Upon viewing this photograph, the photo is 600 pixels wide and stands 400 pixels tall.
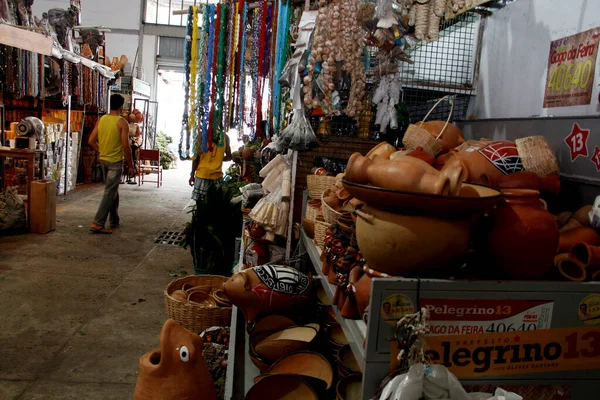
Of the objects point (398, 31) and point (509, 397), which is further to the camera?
point (398, 31)

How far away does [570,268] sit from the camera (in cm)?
138

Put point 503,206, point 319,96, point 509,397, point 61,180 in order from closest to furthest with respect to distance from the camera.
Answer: point 509,397, point 503,206, point 319,96, point 61,180

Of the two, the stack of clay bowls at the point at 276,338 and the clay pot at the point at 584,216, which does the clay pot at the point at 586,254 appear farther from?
the stack of clay bowls at the point at 276,338

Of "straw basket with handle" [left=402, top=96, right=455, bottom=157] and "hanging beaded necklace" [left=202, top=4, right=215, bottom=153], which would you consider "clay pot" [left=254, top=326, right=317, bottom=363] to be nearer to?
"straw basket with handle" [left=402, top=96, right=455, bottom=157]

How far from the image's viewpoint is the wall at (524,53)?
85.0 inches

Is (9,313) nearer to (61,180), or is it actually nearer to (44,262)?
(44,262)

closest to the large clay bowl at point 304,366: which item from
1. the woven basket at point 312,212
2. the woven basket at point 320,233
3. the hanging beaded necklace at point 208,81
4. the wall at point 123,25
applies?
the woven basket at point 320,233

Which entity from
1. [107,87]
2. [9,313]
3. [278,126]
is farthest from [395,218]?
[107,87]

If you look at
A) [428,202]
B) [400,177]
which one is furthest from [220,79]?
[428,202]

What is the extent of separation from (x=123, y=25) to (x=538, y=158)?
17.5 m

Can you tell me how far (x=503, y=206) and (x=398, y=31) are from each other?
1224 millimetres

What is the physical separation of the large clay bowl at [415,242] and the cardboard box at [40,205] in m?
5.44

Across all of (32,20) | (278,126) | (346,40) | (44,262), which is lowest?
(44,262)

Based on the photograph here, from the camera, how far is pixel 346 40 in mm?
2314
